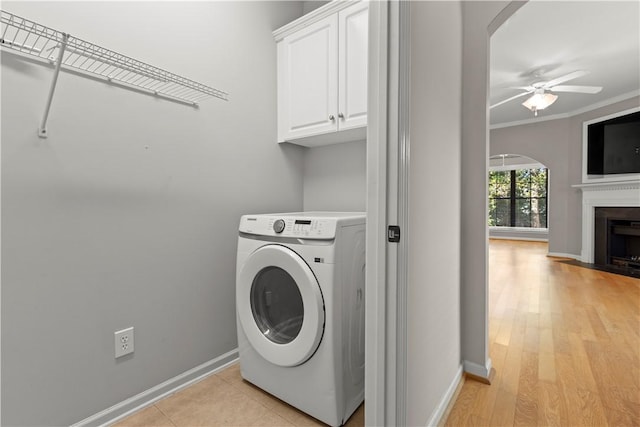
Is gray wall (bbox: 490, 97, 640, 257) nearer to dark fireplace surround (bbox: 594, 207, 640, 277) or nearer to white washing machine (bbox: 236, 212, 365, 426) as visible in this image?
dark fireplace surround (bbox: 594, 207, 640, 277)

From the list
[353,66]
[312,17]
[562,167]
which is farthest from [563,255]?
[312,17]

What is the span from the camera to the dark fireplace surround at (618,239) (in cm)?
418

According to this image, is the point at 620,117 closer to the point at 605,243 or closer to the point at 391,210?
the point at 605,243

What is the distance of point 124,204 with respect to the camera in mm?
1398

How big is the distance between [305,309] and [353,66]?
4.48 feet

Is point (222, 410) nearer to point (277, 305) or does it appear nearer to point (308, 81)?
point (277, 305)

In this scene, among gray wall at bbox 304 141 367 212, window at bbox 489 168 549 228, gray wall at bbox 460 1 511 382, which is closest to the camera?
gray wall at bbox 460 1 511 382

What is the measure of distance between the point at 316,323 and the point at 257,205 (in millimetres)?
989

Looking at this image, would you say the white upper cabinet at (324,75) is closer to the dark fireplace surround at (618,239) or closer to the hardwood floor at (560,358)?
the hardwood floor at (560,358)

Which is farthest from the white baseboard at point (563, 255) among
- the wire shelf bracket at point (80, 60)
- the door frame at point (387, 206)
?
the wire shelf bracket at point (80, 60)

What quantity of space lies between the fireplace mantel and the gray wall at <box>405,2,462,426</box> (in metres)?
4.37

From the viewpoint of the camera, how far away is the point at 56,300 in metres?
1.21

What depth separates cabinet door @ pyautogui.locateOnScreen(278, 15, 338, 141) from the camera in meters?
1.84

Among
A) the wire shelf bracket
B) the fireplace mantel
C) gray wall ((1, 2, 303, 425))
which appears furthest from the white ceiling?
the wire shelf bracket
